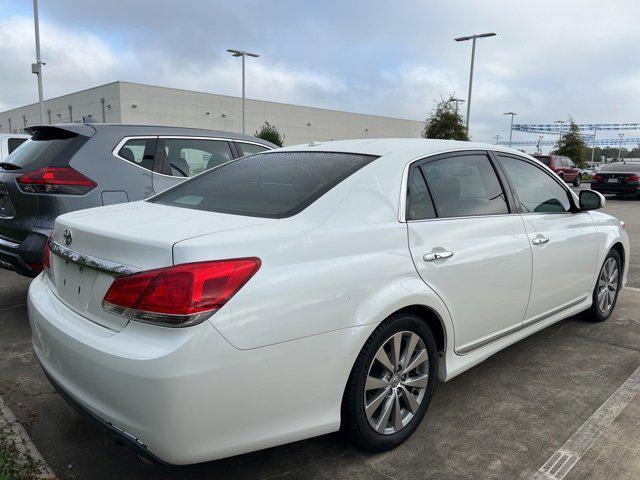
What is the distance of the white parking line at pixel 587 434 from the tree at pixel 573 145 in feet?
136

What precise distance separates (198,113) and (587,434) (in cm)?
5038

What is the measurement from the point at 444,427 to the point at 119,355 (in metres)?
1.81

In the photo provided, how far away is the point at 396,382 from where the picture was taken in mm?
2607

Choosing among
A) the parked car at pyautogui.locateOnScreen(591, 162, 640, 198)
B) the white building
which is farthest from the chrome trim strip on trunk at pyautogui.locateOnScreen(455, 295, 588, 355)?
the white building

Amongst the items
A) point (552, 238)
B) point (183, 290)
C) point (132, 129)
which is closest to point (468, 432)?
point (552, 238)

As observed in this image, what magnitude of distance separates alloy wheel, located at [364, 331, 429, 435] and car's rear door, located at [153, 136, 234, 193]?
3.05 metres

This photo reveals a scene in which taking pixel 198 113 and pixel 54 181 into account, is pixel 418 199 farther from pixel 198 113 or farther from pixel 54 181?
pixel 198 113

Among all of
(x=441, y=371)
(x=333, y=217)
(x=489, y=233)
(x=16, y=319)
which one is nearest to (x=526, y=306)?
(x=489, y=233)

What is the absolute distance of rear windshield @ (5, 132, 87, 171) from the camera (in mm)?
4309

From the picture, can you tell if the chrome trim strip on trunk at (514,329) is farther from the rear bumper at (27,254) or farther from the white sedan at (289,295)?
the rear bumper at (27,254)

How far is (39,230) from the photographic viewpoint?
13.4ft

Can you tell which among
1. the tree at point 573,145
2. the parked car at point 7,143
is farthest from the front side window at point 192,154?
the tree at point 573,145

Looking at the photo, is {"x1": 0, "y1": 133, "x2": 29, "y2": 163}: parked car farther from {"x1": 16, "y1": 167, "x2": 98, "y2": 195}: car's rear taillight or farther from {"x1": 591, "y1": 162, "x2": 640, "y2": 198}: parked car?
{"x1": 591, "y1": 162, "x2": 640, "y2": 198}: parked car

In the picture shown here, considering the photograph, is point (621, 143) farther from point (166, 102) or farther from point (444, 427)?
point (444, 427)
